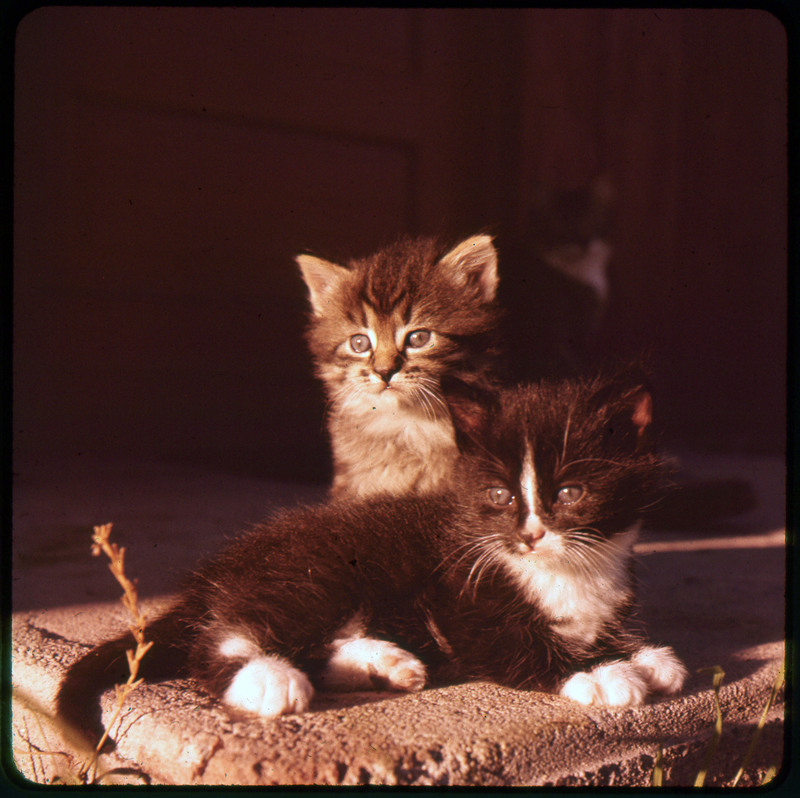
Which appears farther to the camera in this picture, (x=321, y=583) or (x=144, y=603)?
(x=144, y=603)

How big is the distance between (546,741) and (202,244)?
90 cm

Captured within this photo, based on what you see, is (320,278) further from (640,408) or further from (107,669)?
(107,669)

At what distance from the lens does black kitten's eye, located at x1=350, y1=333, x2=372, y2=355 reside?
1.22 m

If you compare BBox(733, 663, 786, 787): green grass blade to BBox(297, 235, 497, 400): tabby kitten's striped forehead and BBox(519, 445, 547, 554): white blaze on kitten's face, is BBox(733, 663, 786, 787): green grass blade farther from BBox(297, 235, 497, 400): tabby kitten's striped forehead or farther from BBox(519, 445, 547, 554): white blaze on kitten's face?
BBox(297, 235, 497, 400): tabby kitten's striped forehead

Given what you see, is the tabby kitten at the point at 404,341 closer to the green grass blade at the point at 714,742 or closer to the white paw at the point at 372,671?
the white paw at the point at 372,671

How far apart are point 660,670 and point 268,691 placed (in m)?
0.55

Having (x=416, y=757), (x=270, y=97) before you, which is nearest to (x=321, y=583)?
(x=416, y=757)

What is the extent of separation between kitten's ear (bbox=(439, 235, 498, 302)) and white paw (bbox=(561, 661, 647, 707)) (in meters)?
0.58

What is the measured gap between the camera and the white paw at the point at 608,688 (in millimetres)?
1011

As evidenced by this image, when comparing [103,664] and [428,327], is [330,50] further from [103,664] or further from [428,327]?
[103,664]

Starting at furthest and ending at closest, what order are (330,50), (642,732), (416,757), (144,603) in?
(144,603)
(330,50)
(642,732)
(416,757)

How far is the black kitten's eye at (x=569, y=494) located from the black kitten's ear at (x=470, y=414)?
5.2 inches

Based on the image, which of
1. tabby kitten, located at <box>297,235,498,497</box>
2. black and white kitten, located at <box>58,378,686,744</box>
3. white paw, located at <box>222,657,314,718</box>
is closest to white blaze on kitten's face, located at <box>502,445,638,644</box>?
black and white kitten, located at <box>58,378,686,744</box>

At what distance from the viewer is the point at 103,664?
1.07 meters
